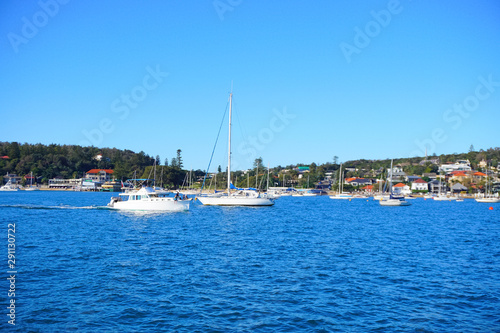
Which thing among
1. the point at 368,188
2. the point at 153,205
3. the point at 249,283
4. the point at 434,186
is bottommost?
the point at 249,283

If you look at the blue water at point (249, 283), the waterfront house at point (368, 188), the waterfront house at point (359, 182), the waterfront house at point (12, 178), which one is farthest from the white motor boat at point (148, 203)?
the waterfront house at point (12, 178)

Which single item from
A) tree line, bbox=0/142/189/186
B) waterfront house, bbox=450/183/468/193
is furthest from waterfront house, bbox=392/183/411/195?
tree line, bbox=0/142/189/186

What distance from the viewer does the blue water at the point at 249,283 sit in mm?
12656

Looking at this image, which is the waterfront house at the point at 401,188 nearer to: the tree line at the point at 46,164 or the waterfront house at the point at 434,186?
the waterfront house at the point at 434,186

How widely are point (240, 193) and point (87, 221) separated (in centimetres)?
2689

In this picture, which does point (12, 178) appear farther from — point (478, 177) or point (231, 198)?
point (478, 177)

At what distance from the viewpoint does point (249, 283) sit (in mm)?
16828

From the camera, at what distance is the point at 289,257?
890 inches

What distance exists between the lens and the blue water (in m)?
12.7

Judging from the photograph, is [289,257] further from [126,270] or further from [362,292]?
[126,270]

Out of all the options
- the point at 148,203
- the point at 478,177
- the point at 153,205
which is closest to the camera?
the point at 148,203

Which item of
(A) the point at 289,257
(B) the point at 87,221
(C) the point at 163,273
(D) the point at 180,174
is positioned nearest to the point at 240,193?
(B) the point at 87,221

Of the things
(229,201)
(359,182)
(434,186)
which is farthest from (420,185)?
(229,201)

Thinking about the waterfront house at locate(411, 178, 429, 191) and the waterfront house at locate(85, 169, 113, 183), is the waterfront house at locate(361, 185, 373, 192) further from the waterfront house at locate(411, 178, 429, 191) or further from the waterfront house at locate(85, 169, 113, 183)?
the waterfront house at locate(85, 169, 113, 183)
